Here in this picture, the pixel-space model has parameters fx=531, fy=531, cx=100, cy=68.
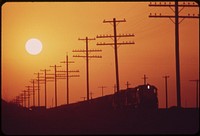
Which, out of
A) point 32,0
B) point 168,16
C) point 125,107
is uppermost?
point 168,16

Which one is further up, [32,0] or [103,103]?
[32,0]

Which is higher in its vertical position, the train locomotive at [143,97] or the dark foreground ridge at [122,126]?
the train locomotive at [143,97]

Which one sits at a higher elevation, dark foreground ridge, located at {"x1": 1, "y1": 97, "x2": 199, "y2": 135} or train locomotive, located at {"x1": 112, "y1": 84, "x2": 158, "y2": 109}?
train locomotive, located at {"x1": 112, "y1": 84, "x2": 158, "y2": 109}

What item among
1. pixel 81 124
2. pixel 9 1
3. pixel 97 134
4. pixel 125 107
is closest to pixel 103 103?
pixel 125 107

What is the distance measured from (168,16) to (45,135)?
17781 millimetres

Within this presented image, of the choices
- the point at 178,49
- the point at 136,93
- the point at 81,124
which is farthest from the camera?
the point at 136,93

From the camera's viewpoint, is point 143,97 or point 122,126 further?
point 143,97

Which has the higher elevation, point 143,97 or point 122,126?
point 143,97

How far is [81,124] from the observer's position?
23.4 m

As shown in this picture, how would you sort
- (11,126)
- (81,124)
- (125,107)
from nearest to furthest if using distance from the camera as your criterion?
(11,126) → (81,124) → (125,107)

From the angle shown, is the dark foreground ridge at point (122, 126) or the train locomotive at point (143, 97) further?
the train locomotive at point (143, 97)

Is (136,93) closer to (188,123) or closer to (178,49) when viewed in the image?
(178,49)

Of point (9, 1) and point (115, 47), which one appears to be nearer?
point (9, 1)

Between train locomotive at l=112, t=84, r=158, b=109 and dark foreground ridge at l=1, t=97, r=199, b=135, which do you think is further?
train locomotive at l=112, t=84, r=158, b=109
